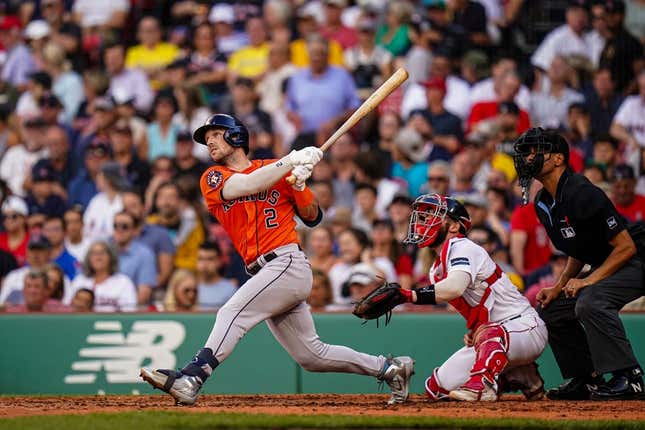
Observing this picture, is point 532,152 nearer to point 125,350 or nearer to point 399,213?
point 399,213

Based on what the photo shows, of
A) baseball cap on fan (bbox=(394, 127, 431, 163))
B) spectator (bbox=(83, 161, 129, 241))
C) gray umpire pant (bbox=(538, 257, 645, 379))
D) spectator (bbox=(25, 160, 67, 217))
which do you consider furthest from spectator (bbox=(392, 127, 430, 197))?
gray umpire pant (bbox=(538, 257, 645, 379))

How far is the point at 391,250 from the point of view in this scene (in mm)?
11297

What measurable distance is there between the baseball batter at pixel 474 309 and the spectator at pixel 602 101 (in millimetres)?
5116

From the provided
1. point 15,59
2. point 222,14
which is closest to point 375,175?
point 222,14

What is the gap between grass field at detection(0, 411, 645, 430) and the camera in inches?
243

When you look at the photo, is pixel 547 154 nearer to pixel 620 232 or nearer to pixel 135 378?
pixel 620 232

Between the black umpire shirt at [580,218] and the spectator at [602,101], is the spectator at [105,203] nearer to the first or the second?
the spectator at [602,101]

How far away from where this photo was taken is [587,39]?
13398 mm

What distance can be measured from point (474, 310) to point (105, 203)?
19.3 feet

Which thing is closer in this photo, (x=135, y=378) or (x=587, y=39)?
(x=135, y=378)

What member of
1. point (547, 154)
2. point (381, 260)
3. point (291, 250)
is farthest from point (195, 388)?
point (381, 260)

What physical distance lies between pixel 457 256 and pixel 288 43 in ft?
23.8

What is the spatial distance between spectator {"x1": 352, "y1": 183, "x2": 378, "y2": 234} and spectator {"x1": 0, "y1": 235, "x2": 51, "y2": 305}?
124 inches

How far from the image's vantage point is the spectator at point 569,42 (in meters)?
13.4
